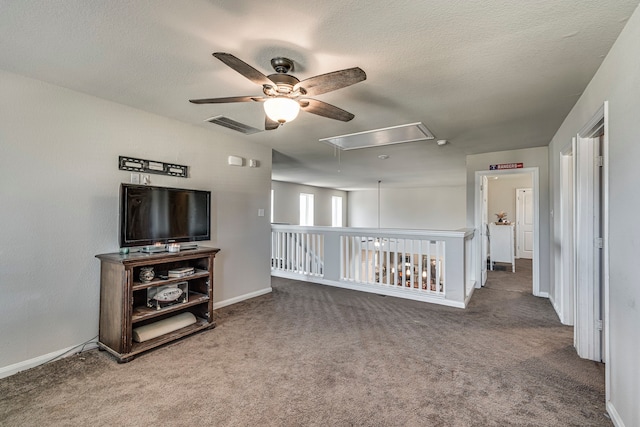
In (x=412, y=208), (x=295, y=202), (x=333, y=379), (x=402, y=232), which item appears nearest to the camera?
(x=333, y=379)

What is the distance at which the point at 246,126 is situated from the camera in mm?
3439

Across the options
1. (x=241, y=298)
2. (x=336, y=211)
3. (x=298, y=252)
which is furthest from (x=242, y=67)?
(x=336, y=211)

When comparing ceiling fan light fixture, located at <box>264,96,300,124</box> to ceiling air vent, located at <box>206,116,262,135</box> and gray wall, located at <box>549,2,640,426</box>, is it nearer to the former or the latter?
ceiling air vent, located at <box>206,116,262,135</box>

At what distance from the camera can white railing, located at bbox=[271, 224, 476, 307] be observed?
12.4 feet

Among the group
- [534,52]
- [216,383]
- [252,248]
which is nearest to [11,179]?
[216,383]

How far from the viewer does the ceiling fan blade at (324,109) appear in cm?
205

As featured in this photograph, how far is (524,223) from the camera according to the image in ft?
26.6

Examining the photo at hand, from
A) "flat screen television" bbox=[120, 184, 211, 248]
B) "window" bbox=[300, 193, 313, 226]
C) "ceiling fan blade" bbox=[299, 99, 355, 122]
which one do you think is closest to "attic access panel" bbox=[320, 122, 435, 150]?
"ceiling fan blade" bbox=[299, 99, 355, 122]

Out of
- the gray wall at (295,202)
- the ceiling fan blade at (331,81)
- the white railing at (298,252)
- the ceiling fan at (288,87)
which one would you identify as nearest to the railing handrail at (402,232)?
the white railing at (298,252)

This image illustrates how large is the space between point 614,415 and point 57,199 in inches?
165

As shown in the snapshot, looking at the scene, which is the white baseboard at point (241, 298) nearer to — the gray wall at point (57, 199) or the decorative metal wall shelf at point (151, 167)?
the gray wall at point (57, 199)

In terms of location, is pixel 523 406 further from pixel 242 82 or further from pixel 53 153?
pixel 53 153

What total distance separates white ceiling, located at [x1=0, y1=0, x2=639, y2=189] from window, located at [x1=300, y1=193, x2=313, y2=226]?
6947 millimetres

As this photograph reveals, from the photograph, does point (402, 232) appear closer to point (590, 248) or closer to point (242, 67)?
point (590, 248)
